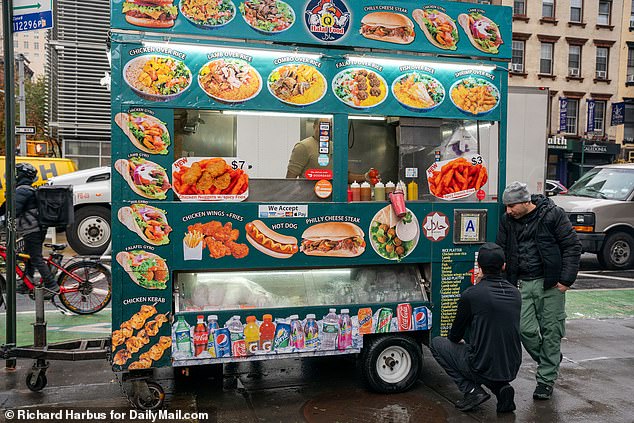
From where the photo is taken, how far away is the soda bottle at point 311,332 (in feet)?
16.5

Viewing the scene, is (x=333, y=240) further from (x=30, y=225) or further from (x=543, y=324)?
(x=30, y=225)

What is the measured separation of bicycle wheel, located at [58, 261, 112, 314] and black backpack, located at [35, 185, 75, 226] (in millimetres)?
884

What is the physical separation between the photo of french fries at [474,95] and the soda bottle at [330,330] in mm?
2210

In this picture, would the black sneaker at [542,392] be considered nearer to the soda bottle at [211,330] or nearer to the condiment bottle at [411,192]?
the condiment bottle at [411,192]

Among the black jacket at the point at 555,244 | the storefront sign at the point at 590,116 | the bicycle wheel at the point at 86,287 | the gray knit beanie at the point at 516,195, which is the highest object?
the storefront sign at the point at 590,116

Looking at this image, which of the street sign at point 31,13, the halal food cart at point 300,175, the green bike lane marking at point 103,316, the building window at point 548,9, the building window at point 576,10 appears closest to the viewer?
the halal food cart at point 300,175

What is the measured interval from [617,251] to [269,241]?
35.7 ft

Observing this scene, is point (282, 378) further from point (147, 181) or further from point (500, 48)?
point (500, 48)

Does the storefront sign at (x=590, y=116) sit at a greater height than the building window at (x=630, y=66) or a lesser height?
lesser

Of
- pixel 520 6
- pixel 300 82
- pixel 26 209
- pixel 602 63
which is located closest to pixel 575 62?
pixel 602 63

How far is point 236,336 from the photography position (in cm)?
487

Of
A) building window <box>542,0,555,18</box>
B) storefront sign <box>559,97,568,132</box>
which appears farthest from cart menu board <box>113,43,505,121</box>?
building window <box>542,0,555,18</box>

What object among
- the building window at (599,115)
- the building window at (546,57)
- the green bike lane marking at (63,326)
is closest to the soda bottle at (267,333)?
the green bike lane marking at (63,326)

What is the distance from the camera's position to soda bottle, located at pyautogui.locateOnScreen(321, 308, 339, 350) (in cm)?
509
